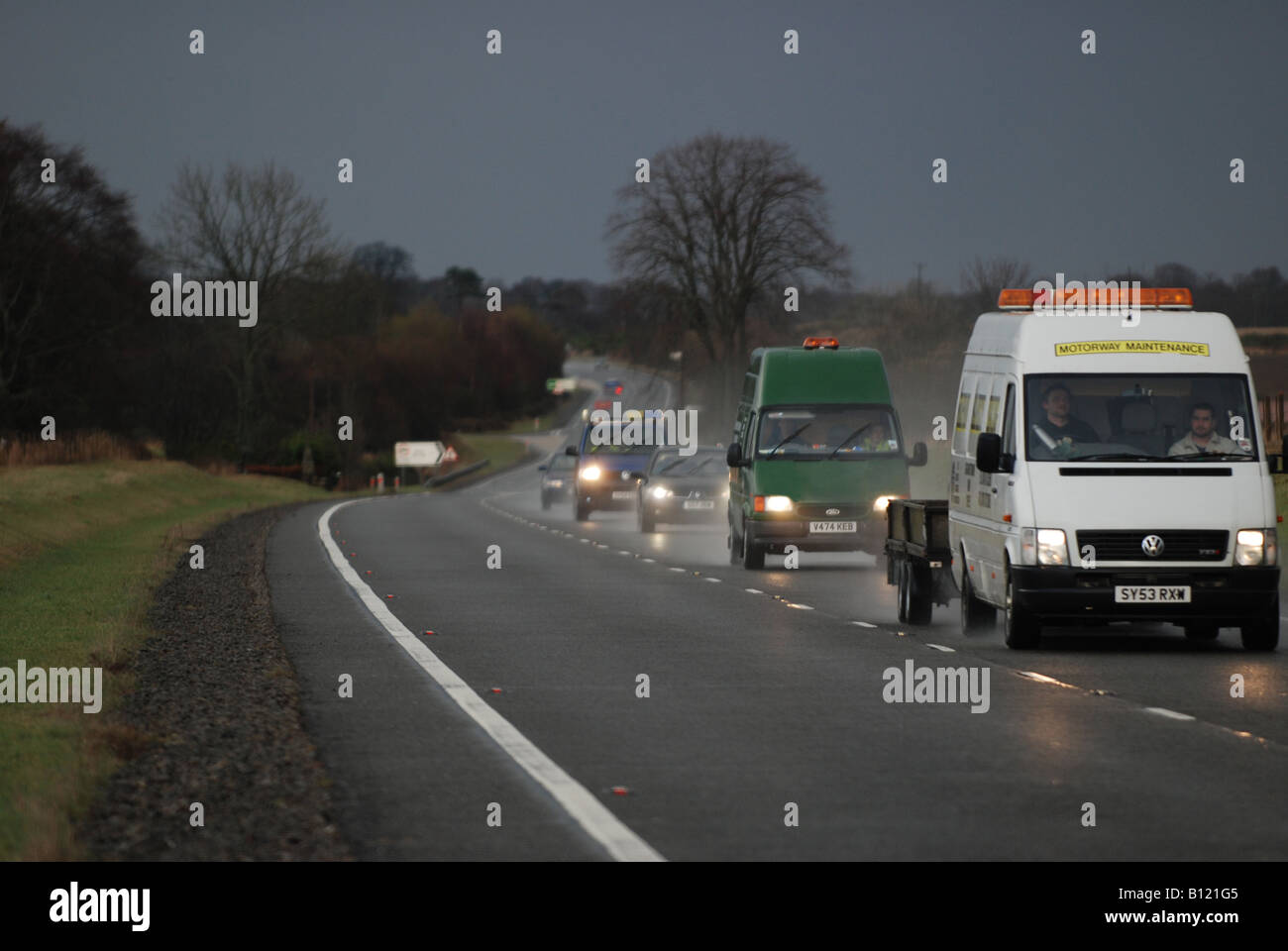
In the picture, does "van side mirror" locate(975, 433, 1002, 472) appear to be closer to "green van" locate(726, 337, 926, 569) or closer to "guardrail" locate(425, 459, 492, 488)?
"green van" locate(726, 337, 926, 569)

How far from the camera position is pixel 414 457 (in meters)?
106

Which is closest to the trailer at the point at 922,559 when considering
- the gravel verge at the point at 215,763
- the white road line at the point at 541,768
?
the white road line at the point at 541,768

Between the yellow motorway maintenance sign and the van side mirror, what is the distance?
111cm

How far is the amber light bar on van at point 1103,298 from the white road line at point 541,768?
5.49 metres

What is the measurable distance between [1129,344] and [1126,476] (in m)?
1.21

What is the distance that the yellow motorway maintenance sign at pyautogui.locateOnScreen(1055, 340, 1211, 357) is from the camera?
15.6 meters

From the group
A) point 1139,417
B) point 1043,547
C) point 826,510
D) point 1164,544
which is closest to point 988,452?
point 1043,547

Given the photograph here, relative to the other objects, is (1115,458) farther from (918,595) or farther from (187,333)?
(187,333)

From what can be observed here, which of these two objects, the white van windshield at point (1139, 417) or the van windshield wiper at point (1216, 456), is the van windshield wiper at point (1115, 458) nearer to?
Result: the white van windshield at point (1139, 417)

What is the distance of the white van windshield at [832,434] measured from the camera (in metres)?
26.8

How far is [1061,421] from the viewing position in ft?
50.9

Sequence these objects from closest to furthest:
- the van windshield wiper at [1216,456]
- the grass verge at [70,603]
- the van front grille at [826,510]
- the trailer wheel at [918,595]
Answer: the grass verge at [70,603]
the van windshield wiper at [1216,456]
the trailer wheel at [918,595]
the van front grille at [826,510]
